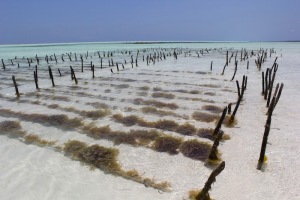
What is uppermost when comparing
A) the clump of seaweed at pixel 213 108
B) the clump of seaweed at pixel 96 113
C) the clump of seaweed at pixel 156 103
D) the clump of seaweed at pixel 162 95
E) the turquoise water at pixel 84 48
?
the clump of seaweed at pixel 96 113

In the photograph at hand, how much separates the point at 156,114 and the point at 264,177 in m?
5.17

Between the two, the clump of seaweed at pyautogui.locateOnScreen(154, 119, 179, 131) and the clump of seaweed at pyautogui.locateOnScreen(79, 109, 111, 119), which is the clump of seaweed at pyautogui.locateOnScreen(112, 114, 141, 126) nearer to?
the clump of seaweed at pyautogui.locateOnScreen(79, 109, 111, 119)

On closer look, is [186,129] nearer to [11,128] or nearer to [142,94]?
[142,94]

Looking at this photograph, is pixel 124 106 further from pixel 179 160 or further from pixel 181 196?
pixel 181 196

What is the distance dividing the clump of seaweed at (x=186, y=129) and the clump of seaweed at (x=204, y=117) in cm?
79

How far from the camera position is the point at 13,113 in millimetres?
11891

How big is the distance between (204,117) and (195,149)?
2792 mm

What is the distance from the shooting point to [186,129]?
31.2ft

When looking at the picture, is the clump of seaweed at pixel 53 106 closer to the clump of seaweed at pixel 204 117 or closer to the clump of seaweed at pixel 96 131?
the clump of seaweed at pixel 96 131

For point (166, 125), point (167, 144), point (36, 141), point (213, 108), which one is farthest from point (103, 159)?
point (213, 108)

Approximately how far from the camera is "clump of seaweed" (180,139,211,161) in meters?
7.70

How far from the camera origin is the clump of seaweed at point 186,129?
364 inches

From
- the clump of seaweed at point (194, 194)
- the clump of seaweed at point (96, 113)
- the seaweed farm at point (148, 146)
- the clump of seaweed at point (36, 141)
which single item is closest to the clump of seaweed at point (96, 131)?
the seaweed farm at point (148, 146)

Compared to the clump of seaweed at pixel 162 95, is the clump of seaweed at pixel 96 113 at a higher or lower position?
higher
